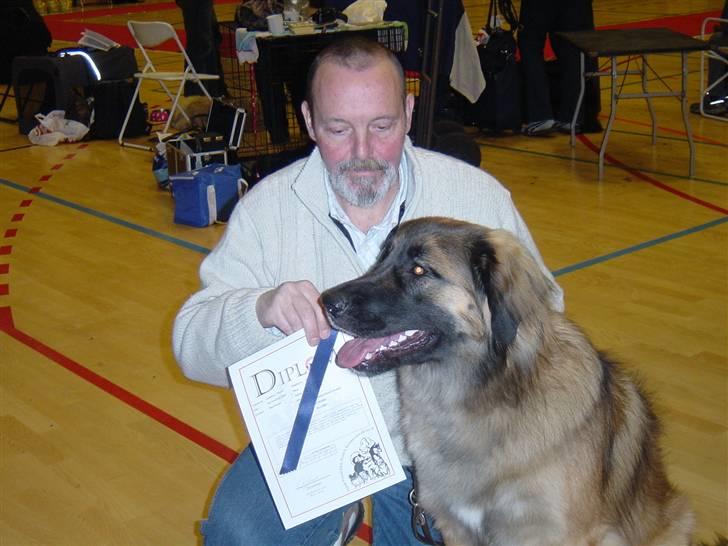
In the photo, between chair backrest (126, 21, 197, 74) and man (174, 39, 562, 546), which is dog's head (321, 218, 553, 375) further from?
chair backrest (126, 21, 197, 74)

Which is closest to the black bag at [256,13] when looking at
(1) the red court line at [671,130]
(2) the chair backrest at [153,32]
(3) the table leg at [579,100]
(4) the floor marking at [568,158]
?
(2) the chair backrest at [153,32]

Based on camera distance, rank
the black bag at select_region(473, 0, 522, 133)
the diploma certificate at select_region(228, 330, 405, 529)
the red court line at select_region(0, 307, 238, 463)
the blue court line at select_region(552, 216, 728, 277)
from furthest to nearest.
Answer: the black bag at select_region(473, 0, 522, 133) < the blue court line at select_region(552, 216, 728, 277) < the red court line at select_region(0, 307, 238, 463) < the diploma certificate at select_region(228, 330, 405, 529)

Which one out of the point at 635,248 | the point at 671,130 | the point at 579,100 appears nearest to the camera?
the point at 635,248

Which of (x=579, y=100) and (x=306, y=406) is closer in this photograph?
(x=306, y=406)

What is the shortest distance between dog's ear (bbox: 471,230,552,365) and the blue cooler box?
4028 millimetres

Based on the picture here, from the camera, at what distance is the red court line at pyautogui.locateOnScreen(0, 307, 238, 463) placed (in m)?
3.28

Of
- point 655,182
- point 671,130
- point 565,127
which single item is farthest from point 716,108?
point 655,182

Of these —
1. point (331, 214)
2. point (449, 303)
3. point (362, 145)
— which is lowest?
point (449, 303)

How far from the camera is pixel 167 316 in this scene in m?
4.41

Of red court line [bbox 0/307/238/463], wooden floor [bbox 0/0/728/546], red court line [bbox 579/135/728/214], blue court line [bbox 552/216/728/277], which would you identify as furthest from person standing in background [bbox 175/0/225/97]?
blue court line [bbox 552/216/728/277]

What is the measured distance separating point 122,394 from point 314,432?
1833 mm

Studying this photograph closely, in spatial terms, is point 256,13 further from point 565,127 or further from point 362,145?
point 362,145

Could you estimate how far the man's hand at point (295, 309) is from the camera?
1.90m

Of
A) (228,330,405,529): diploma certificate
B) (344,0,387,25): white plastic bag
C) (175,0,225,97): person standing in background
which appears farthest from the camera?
(175,0,225,97): person standing in background
